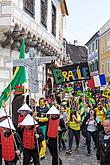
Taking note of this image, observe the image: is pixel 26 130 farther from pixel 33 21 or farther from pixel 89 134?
pixel 33 21

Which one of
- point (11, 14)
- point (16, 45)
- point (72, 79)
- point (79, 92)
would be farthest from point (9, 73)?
point (79, 92)

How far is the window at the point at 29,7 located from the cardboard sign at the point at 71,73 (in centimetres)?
398

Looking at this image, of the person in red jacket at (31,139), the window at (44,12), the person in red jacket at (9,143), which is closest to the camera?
the person in red jacket at (9,143)

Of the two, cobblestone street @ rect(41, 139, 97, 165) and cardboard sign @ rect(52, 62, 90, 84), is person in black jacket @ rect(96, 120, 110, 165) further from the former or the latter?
cardboard sign @ rect(52, 62, 90, 84)

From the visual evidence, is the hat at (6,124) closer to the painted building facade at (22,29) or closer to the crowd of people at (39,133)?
the crowd of people at (39,133)

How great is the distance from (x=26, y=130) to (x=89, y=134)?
3.31m

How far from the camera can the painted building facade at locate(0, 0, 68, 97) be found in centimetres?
1008

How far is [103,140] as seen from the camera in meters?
5.42

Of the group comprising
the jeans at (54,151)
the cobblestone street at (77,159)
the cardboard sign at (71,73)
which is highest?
the cardboard sign at (71,73)

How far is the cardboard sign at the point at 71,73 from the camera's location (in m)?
8.86

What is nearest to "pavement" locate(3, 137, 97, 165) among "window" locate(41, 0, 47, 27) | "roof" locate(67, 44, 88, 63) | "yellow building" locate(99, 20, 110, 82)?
"window" locate(41, 0, 47, 27)

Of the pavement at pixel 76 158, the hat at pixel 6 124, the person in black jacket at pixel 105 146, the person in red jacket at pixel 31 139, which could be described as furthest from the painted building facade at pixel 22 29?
the person in black jacket at pixel 105 146

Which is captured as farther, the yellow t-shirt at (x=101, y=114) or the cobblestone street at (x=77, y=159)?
the yellow t-shirt at (x=101, y=114)

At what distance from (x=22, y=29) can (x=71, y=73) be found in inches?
118
